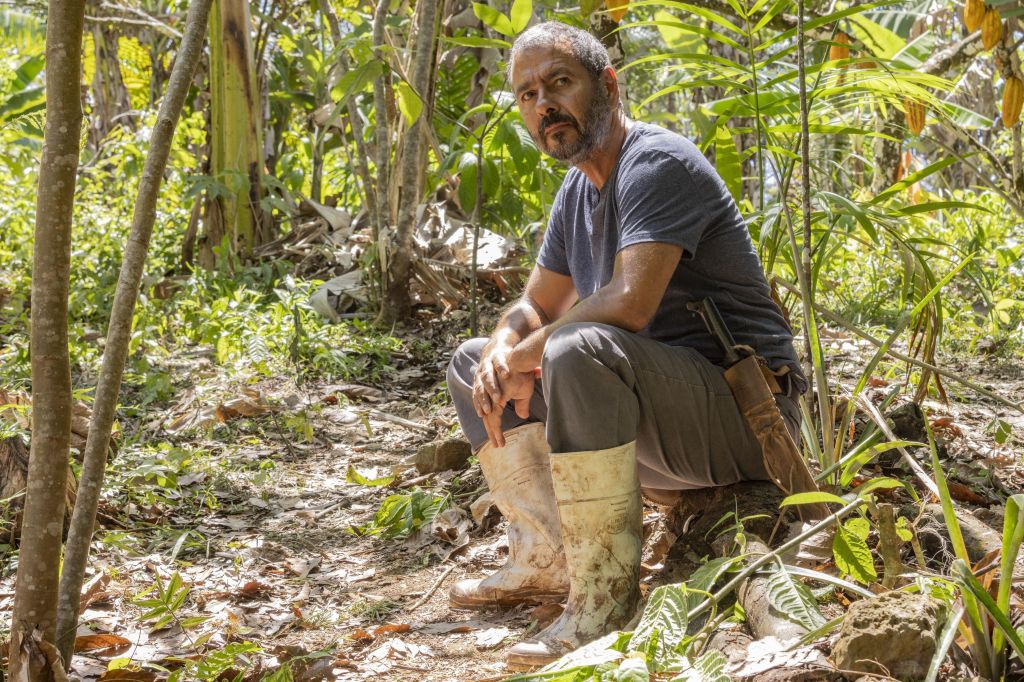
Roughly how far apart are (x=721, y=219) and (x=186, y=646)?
156 centimetres

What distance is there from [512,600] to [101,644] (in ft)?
3.11

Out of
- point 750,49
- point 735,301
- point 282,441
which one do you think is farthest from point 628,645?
point 282,441

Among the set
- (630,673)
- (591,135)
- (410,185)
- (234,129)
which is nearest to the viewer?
(630,673)

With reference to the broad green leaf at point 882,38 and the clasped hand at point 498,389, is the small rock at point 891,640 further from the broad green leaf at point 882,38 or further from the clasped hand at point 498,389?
the broad green leaf at point 882,38

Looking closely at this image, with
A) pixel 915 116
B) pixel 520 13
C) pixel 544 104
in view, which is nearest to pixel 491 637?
pixel 544 104

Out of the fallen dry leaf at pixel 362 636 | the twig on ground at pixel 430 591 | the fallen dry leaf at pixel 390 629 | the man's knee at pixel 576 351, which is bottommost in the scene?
the twig on ground at pixel 430 591

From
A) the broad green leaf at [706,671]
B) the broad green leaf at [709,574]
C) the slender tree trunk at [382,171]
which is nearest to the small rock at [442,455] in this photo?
the broad green leaf at [709,574]

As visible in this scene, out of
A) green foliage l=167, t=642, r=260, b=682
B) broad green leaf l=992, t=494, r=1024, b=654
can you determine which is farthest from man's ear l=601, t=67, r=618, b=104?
green foliage l=167, t=642, r=260, b=682

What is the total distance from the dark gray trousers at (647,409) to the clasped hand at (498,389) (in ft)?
0.28

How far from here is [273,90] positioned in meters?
7.79

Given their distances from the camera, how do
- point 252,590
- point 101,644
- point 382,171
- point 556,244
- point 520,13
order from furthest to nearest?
point 382,171 → point 520,13 → point 556,244 → point 252,590 → point 101,644

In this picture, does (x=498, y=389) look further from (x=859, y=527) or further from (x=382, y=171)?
(x=382, y=171)

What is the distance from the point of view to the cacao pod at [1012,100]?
11.2 feet

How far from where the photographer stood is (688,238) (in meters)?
2.24
